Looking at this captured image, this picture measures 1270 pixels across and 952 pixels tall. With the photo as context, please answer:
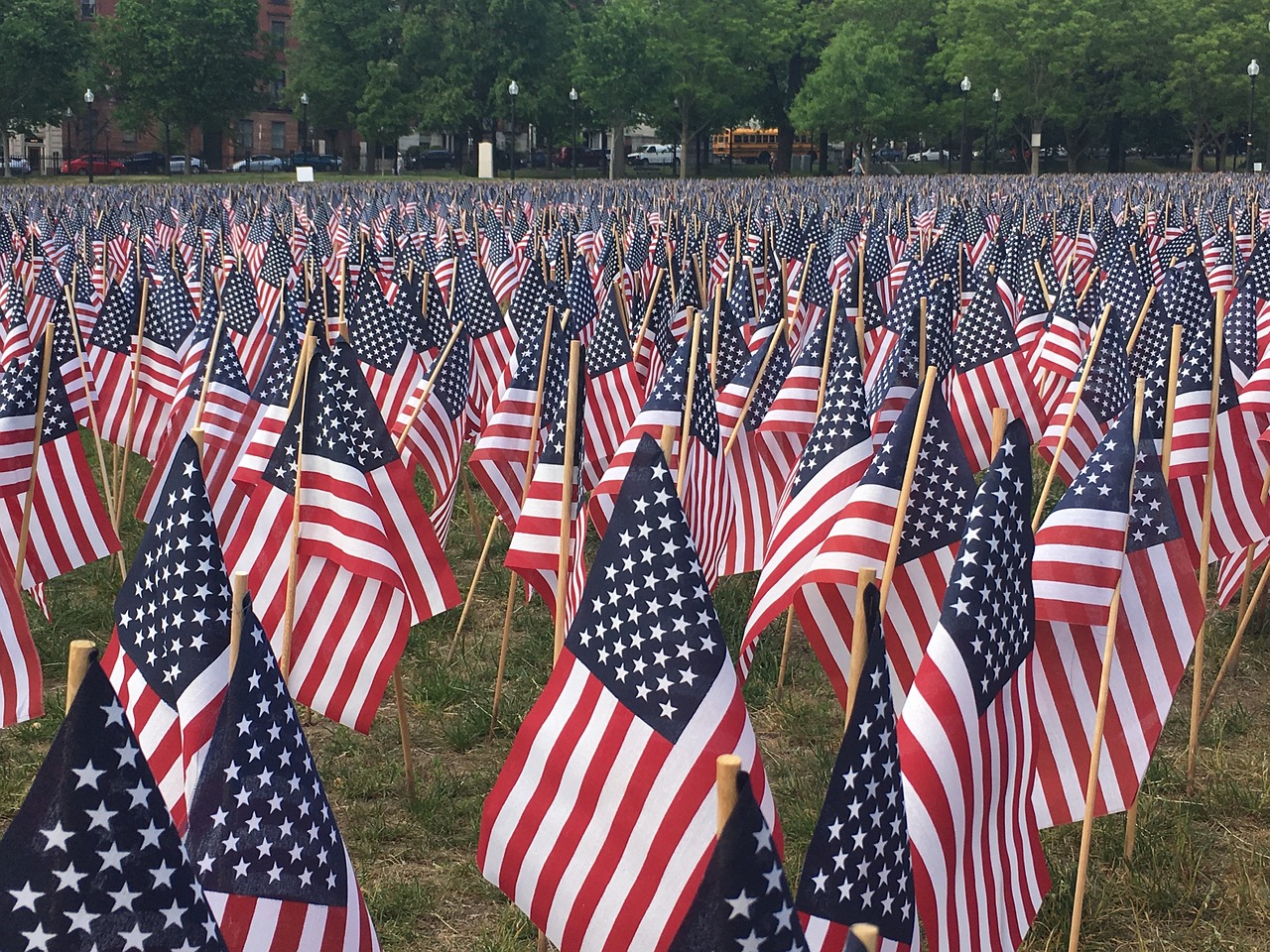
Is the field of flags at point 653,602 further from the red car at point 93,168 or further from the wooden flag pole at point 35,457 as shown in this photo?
the red car at point 93,168

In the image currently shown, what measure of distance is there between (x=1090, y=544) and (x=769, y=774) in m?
2.47

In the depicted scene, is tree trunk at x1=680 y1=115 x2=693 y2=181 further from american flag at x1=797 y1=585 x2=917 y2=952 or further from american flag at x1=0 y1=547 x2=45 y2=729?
american flag at x1=797 y1=585 x2=917 y2=952

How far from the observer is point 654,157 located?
322 feet

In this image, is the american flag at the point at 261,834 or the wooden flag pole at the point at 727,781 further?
the american flag at the point at 261,834

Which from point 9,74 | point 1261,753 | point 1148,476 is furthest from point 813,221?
point 9,74

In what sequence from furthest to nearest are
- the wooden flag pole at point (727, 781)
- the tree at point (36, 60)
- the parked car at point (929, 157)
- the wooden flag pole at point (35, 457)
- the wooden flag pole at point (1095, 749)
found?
1. the parked car at point (929, 157)
2. the tree at point (36, 60)
3. the wooden flag pole at point (35, 457)
4. the wooden flag pole at point (1095, 749)
5. the wooden flag pole at point (727, 781)

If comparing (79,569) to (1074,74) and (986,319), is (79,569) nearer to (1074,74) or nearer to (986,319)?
(986,319)

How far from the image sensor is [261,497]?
5.61 m

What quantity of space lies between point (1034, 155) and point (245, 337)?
198 feet

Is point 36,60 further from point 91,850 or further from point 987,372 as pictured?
point 91,850

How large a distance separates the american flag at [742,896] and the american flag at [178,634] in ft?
6.14

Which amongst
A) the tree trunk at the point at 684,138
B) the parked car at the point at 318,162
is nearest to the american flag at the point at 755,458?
the tree trunk at the point at 684,138

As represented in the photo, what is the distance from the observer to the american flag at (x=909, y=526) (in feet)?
15.4

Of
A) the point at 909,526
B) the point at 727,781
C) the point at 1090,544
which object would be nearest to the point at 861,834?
the point at 727,781
